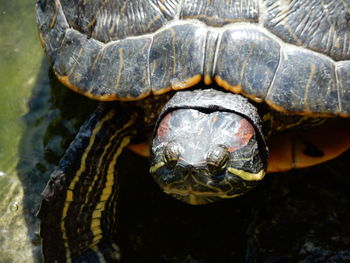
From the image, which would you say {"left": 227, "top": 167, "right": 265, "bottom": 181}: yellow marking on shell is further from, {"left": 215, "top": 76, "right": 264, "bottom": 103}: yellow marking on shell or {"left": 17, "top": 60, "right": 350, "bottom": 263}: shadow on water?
{"left": 17, "top": 60, "right": 350, "bottom": 263}: shadow on water

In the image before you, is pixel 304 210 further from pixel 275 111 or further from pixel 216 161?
pixel 216 161

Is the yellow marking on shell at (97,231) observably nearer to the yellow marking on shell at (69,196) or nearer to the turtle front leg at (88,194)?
the turtle front leg at (88,194)

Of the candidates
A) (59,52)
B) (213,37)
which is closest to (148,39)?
(213,37)

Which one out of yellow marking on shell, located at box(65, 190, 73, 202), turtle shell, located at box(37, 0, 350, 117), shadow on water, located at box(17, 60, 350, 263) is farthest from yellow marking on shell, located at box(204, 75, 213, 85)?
yellow marking on shell, located at box(65, 190, 73, 202)

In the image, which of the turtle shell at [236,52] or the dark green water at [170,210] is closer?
the turtle shell at [236,52]

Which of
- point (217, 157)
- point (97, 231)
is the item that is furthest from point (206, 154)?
point (97, 231)

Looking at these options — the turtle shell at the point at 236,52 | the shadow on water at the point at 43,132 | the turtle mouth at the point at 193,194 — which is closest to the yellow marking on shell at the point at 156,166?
the turtle mouth at the point at 193,194

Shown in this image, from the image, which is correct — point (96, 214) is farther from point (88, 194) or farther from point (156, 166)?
point (156, 166)
